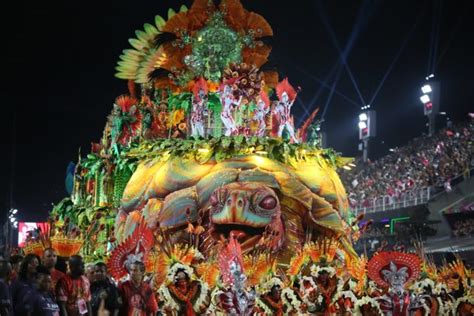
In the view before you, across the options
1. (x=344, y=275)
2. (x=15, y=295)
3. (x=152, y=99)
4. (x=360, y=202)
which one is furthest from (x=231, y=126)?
(x=360, y=202)

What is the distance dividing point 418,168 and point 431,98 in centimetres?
1034

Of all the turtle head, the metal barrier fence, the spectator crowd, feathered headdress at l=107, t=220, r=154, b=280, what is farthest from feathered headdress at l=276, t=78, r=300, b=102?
the spectator crowd

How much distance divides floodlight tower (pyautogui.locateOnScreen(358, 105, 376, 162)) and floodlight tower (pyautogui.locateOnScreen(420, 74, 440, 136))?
4595mm

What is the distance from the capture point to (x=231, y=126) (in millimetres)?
22609

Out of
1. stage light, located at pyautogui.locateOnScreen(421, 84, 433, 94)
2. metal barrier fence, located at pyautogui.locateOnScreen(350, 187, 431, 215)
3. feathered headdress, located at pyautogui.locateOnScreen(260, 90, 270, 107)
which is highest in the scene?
stage light, located at pyautogui.locateOnScreen(421, 84, 433, 94)

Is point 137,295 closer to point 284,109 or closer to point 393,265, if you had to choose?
point 393,265

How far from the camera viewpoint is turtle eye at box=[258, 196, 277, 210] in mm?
21031

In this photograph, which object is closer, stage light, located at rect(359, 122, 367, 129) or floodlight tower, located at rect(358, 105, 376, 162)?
floodlight tower, located at rect(358, 105, 376, 162)

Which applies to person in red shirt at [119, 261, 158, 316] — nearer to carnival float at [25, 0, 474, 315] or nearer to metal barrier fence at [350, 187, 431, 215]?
carnival float at [25, 0, 474, 315]

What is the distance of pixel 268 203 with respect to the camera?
21078 mm

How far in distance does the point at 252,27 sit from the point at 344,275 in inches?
492

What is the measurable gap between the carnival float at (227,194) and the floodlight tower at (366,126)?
81.6 feet

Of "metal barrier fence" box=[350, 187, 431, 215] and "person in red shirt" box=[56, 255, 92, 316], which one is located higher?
"metal barrier fence" box=[350, 187, 431, 215]

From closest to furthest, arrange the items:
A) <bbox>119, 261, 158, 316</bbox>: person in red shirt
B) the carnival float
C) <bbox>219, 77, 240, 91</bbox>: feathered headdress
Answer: <bbox>119, 261, 158, 316</bbox>: person in red shirt → the carnival float → <bbox>219, 77, 240, 91</bbox>: feathered headdress
